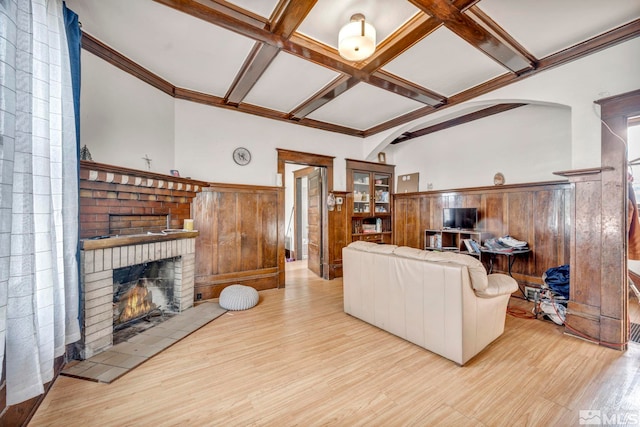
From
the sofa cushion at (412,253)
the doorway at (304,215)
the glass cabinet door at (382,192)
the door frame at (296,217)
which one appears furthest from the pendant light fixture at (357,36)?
the door frame at (296,217)

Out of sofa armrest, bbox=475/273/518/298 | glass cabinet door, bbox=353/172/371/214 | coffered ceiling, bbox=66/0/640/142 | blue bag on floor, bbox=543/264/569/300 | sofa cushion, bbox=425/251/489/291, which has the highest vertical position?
coffered ceiling, bbox=66/0/640/142

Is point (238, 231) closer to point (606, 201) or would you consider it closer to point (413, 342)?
point (413, 342)

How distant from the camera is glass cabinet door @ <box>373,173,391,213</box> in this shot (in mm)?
5676

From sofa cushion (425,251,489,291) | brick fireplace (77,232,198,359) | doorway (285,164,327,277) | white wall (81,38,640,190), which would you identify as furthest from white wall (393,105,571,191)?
brick fireplace (77,232,198,359)

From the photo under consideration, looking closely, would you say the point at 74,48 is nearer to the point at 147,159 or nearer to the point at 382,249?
the point at 147,159

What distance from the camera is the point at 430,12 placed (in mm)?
2037

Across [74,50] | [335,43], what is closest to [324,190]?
[335,43]

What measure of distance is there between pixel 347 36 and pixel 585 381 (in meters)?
3.23

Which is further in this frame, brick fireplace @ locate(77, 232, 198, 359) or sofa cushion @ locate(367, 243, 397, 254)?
sofa cushion @ locate(367, 243, 397, 254)

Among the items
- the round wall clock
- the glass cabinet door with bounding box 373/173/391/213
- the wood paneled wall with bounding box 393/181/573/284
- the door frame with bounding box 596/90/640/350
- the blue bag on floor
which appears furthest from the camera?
the glass cabinet door with bounding box 373/173/391/213

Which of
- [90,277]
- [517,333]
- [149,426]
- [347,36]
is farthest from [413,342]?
[90,277]

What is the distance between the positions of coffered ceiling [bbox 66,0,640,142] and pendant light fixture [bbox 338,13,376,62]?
10 cm

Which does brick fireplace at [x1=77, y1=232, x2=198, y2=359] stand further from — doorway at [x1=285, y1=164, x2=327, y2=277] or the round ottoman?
doorway at [x1=285, y1=164, x2=327, y2=277]

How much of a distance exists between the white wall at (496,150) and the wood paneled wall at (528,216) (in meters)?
0.22
